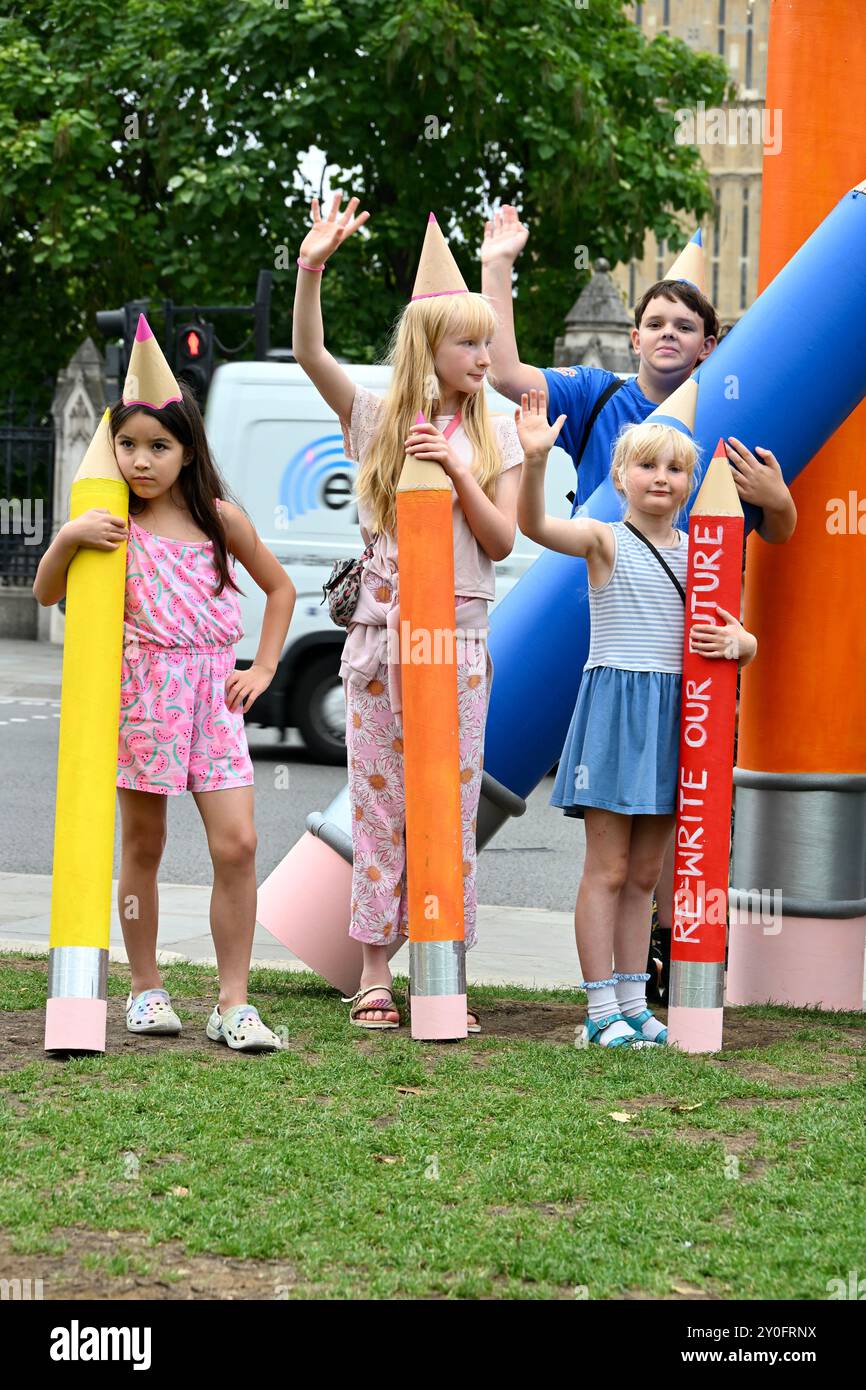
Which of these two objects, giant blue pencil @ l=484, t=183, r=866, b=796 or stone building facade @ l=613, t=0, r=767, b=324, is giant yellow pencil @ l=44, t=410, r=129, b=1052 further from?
stone building facade @ l=613, t=0, r=767, b=324

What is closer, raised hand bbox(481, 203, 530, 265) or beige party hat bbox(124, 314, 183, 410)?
beige party hat bbox(124, 314, 183, 410)

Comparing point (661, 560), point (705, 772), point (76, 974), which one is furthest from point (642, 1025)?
point (76, 974)

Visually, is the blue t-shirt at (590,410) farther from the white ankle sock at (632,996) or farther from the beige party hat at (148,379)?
the white ankle sock at (632,996)

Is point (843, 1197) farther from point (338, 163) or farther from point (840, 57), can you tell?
point (338, 163)

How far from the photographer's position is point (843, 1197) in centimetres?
336

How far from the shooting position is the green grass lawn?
295cm

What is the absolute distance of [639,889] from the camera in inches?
184

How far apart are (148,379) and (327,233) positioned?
587mm

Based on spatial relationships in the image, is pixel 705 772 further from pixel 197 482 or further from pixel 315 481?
pixel 315 481

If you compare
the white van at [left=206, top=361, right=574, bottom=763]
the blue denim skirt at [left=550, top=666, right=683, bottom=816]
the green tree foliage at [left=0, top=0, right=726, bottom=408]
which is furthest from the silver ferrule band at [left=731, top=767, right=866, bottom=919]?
the green tree foliage at [left=0, top=0, right=726, bottom=408]

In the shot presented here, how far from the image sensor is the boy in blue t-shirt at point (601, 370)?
4922mm

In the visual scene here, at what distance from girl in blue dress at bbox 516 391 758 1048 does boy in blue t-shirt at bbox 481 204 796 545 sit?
0.39 meters
